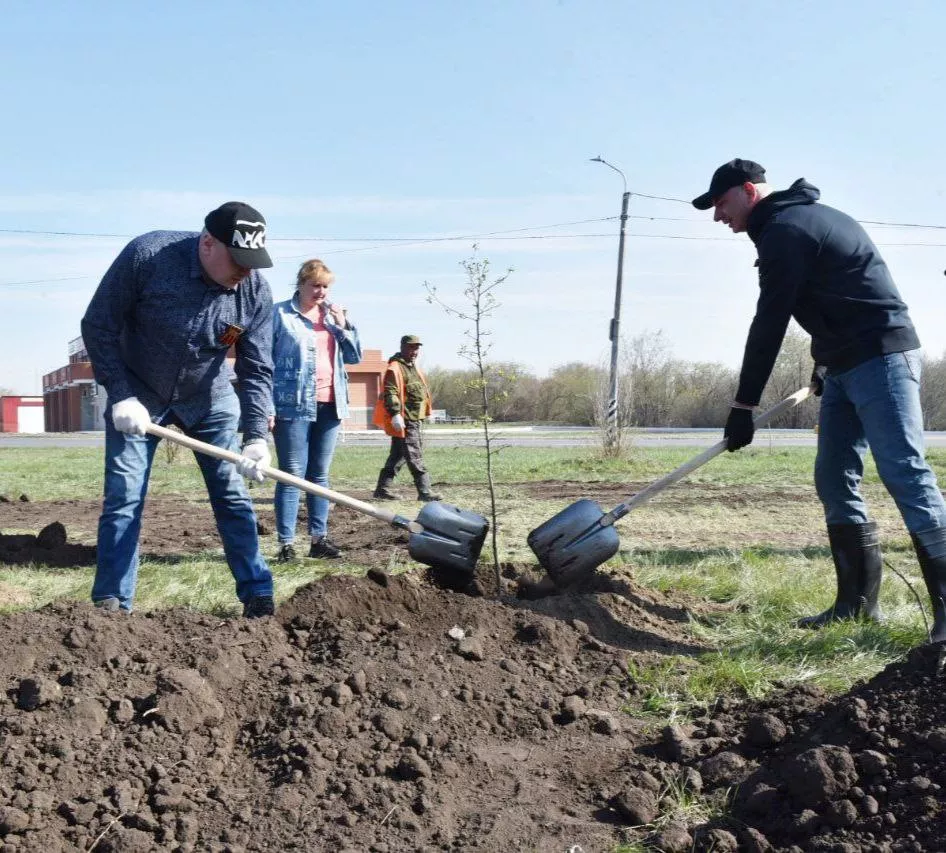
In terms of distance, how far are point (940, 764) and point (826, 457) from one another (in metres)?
2.25

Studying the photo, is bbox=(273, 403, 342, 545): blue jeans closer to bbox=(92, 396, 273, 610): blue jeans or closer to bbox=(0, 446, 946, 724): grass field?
bbox=(0, 446, 946, 724): grass field

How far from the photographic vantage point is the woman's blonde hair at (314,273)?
5.91m

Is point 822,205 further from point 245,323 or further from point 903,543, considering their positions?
point 903,543

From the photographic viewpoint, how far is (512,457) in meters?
18.4

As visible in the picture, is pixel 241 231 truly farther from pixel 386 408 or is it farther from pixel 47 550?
pixel 386 408

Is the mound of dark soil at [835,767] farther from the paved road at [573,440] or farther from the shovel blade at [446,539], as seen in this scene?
the paved road at [573,440]

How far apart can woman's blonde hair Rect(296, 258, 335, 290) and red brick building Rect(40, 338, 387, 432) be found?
33594mm

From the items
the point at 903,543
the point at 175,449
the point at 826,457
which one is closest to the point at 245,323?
the point at 826,457

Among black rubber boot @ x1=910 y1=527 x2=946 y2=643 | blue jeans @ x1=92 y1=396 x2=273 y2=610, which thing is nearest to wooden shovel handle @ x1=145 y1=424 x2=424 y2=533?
blue jeans @ x1=92 y1=396 x2=273 y2=610

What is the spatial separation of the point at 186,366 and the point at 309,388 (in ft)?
5.84

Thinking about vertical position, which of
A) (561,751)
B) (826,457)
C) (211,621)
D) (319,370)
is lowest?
(561,751)

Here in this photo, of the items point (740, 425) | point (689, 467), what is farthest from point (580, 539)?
point (740, 425)

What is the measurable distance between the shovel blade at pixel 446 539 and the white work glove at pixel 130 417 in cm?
132

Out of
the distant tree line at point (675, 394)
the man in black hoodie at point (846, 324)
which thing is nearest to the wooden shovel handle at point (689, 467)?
the man in black hoodie at point (846, 324)
